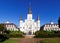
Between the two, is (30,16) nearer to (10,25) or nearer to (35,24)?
(35,24)

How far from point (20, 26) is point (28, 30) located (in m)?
6.32

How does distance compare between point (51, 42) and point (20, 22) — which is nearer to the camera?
point (51, 42)

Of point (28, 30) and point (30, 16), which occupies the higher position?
point (30, 16)

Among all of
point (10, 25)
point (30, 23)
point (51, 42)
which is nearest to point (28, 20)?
point (30, 23)

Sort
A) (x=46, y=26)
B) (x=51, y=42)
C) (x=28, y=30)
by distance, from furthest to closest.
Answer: (x=46, y=26), (x=28, y=30), (x=51, y=42)

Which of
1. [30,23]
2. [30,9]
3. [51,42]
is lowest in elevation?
[51,42]

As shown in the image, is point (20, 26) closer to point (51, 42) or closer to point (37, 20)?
point (37, 20)

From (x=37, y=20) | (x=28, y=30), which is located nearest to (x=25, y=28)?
(x=28, y=30)

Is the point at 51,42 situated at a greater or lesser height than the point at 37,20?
lesser

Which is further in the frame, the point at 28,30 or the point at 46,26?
the point at 46,26

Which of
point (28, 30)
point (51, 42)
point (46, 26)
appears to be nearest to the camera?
point (51, 42)

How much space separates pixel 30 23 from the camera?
13112cm

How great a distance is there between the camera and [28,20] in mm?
131875

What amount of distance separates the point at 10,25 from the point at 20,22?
29.5 feet
